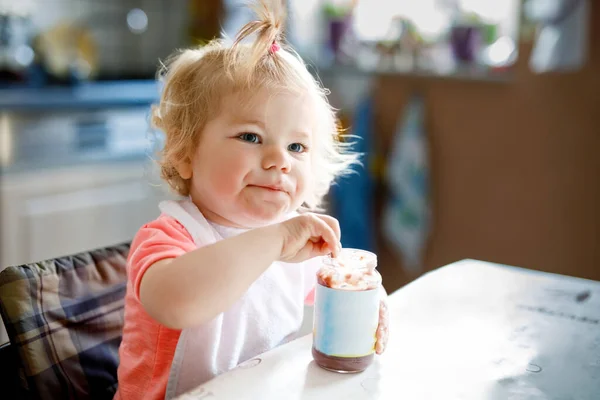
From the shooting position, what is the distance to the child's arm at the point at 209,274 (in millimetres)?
802

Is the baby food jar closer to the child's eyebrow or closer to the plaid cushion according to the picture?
the child's eyebrow

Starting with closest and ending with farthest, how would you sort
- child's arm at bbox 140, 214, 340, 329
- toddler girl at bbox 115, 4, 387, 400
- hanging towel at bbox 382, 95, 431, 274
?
1. child's arm at bbox 140, 214, 340, 329
2. toddler girl at bbox 115, 4, 387, 400
3. hanging towel at bbox 382, 95, 431, 274

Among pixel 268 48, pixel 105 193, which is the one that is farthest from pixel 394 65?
pixel 268 48

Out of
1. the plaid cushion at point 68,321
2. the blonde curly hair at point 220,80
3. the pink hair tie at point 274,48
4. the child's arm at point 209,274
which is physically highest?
Answer: the pink hair tie at point 274,48

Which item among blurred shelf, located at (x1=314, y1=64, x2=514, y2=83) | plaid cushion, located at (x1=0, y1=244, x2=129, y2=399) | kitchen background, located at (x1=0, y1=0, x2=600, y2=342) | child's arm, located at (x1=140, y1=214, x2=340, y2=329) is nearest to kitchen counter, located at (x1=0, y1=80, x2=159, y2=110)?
kitchen background, located at (x1=0, y1=0, x2=600, y2=342)

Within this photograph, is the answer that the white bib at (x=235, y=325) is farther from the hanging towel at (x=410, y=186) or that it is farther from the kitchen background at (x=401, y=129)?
the hanging towel at (x=410, y=186)

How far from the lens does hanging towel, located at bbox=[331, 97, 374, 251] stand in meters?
2.88

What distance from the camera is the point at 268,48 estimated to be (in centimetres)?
102

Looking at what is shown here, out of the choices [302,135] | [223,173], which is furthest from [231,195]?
[302,135]

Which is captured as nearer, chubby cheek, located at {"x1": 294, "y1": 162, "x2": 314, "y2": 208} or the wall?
chubby cheek, located at {"x1": 294, "y1": 162, "x2": 314, "y2": 208}

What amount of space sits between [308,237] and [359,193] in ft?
6.68

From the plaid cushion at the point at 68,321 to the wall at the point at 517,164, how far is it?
172 cm

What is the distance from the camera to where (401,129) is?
9.14 feet

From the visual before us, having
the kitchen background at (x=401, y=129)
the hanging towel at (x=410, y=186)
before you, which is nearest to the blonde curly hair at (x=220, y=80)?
the kitchen background at (x=401, y=129)
